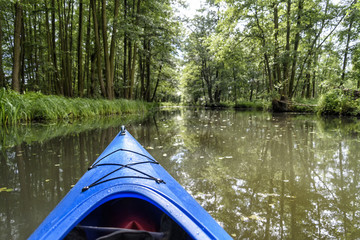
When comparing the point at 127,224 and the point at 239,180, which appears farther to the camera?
the point at 239,180

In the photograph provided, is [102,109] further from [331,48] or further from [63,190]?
[331,48]

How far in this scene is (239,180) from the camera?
266 centimetres

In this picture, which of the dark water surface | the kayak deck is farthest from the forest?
the kayak deck

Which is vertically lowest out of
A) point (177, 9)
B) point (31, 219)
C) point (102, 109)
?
point (31, 219)

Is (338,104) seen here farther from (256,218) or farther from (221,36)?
(256,218)

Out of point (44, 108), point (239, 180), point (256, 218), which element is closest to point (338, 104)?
point (239, 180)

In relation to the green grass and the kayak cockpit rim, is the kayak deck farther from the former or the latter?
the green grass

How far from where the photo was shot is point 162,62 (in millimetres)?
17344

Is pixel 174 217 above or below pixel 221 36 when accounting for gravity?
below

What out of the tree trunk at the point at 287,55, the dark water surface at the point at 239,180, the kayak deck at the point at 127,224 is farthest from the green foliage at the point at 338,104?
the kayak deck at the point at 127,224

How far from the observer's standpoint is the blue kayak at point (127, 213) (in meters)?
0.93

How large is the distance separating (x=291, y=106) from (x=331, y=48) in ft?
15.7

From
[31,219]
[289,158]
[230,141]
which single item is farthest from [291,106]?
[31,219]

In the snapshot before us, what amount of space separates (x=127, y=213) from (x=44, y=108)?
8.15m
